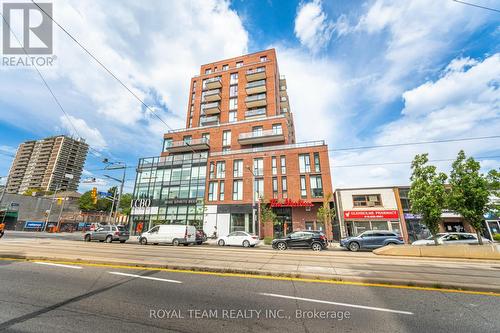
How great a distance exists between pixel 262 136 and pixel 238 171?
7.66 meters

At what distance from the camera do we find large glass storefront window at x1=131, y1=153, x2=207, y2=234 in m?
32.9

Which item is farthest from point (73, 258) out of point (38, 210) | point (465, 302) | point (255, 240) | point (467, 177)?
point (38, 210)

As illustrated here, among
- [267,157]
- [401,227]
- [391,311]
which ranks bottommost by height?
[391,311]

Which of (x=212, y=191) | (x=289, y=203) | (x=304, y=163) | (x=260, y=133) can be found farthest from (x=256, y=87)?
(x=289, y=203)

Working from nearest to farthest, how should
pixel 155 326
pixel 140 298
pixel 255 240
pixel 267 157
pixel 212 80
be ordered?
pixel 155 326 → pixel 140 298 → pixel 255 240 → pixel 267 157 → pixel 212 80

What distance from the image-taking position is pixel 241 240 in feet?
66.0

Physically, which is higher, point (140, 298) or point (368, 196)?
point (368, 196)

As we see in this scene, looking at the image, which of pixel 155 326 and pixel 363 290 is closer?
pixel 155 326

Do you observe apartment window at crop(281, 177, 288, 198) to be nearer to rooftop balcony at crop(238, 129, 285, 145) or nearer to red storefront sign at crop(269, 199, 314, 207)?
red storefront sign at crop(269, 199, 314, 207)

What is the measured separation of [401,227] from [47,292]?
3049 centimetres

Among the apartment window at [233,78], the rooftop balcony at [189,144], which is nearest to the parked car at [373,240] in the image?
the rooftop balcony at [189,144]

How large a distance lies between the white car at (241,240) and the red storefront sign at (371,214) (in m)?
13.6

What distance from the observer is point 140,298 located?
4496 millimetres

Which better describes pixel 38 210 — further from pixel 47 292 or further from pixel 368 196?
pixel 368 196
